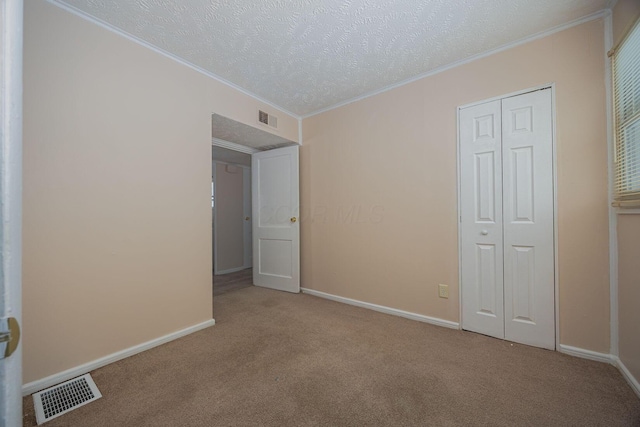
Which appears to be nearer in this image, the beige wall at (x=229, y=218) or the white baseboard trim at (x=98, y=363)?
the white baseboard trim at (x=98, y=363)

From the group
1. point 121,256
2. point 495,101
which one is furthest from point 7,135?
point 495,101

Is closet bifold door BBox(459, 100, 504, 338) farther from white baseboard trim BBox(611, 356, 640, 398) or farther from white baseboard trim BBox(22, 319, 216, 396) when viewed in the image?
white baseboard trim BBox(22, 319, 216, 396)

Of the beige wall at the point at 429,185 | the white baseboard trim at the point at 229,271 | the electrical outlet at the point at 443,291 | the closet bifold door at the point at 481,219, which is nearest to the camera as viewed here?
the beige wall at the point at 429,185

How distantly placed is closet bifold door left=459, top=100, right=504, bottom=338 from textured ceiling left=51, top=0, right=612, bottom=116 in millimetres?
596

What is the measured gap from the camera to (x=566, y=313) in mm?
1933

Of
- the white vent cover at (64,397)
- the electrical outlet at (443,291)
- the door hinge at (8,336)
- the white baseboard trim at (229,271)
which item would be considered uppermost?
the door hinge at (8,336)

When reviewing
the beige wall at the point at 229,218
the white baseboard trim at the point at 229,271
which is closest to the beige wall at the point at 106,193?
the white baseboard trim at the point at 229,271

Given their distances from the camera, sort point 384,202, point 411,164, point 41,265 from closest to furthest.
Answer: point 41,265 < point 411,164 < point 384,202

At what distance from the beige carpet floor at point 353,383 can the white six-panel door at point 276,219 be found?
1337 millimetres

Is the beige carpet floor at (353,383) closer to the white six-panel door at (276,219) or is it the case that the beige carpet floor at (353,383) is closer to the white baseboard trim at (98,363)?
the white baseboard trim at (98,363)

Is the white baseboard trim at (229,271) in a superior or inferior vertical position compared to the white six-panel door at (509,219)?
inferior

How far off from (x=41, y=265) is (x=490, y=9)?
349 centimetres

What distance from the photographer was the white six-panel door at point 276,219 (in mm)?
3562

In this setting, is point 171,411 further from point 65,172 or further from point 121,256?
point 65,172
